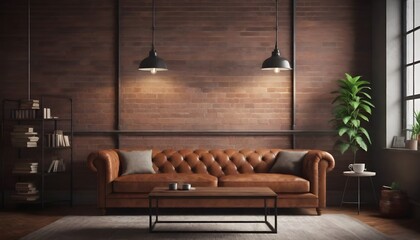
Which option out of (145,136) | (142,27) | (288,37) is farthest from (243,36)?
(145,136)

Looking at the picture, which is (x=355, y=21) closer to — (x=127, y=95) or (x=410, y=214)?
(x=410, y=214)

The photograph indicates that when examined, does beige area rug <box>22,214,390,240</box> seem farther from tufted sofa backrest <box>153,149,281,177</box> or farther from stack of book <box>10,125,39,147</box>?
stack of book <box>10,125,39,147</box>

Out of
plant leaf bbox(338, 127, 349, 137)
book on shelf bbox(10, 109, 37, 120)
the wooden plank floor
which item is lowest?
the wooden plank floor

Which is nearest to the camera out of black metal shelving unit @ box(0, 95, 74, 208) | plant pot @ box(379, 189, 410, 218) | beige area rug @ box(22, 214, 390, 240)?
beige area rug @ box(22, 214, 390, 240)

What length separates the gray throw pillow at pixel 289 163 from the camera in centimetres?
797

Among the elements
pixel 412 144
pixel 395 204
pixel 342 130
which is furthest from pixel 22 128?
pixel 412 144

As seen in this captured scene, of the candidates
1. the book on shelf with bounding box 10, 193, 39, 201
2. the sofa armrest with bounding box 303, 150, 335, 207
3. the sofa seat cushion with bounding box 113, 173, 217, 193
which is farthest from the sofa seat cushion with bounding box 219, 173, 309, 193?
the book on shelf with bounding box 10, 193, 39, 201

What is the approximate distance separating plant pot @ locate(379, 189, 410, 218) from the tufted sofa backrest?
1.72m

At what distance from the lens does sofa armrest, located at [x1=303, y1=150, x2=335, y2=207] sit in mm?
7527

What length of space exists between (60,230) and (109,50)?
3.41 meters

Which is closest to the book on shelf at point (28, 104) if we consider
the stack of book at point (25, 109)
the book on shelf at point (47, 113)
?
the stack of book at point (25, 109)

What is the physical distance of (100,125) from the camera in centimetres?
876

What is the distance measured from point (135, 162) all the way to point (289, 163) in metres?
2.19

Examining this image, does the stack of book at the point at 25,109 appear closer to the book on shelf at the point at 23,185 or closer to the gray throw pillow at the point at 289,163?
the book on shelf at the point at 23,185
